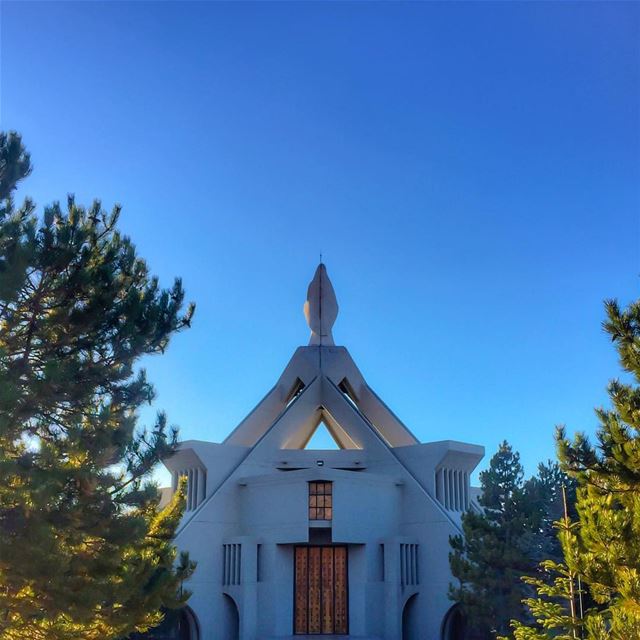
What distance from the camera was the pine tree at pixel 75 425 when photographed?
8281 mm

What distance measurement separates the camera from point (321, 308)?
2809cm

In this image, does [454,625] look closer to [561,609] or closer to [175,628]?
[175,628]

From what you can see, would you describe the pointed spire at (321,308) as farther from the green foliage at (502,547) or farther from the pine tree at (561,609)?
the pine tree at (561,609)

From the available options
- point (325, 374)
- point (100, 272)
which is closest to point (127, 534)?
point (100, 272)

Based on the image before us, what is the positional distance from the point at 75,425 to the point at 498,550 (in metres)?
11.4

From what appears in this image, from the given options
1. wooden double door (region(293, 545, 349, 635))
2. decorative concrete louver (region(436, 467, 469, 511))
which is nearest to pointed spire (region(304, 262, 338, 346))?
decorative concrete louver (region(436, 467, 469, 511))

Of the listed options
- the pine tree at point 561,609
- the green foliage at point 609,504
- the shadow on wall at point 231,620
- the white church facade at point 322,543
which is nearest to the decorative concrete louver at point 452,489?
the white church facade at point 322,543

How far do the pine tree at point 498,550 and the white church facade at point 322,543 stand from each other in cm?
362

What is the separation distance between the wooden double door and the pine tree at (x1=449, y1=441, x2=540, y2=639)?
15.1ft

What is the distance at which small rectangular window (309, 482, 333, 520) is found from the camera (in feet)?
72.0

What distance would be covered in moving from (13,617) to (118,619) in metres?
1.28

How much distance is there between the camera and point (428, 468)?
936 inches

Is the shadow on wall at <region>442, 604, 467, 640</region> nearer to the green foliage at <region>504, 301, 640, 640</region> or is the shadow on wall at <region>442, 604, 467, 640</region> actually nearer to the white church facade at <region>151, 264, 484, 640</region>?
the white church facade at <region>151, 264, 484, 640</region>

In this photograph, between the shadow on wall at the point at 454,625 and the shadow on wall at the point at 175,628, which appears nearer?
the shadow on wall at the point at 175,628
